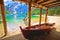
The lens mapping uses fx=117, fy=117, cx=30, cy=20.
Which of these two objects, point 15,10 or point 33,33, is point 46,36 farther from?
point 15,10

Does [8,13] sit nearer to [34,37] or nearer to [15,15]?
[15,15]

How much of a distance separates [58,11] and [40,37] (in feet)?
34.2

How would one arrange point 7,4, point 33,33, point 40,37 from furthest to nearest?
point 7,4, point 40,37, point 33,33

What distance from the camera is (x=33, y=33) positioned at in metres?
4.22

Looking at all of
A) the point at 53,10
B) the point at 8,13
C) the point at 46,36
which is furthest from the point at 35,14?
the point at 46,36

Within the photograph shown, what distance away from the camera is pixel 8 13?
13656 mm

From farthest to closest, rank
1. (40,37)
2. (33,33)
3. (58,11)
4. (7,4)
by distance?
1. (58,11)
2. (7,4)
3. (40,37)
4. (33,33)

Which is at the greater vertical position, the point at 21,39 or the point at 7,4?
the point at 7,4

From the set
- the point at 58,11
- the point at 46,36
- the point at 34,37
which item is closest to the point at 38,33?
the point at 34,37

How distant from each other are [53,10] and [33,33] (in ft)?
36.1

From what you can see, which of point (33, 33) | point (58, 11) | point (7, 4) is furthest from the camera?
point (58, 11)

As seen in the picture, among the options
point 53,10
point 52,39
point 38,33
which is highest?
point 53,10

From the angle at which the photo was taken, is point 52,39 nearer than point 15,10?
Yes

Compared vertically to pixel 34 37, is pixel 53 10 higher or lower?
higher
